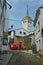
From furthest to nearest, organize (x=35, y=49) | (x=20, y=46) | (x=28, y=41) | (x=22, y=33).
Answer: (x=22, y=33) → (x=28, y=41) → (x=20, y=46) → (x=35, y=49)

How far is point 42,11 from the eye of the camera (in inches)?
1082

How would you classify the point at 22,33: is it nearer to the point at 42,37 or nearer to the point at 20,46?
the point at 20,46

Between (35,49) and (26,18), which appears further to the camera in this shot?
(26,18)

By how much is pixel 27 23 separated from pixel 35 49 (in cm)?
5938

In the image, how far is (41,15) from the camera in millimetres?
27453

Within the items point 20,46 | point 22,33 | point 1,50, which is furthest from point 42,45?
point 22,33

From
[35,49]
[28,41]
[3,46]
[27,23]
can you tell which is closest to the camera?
[3,46]

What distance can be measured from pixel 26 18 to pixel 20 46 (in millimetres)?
52540

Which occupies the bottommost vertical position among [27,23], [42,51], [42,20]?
[42,51]

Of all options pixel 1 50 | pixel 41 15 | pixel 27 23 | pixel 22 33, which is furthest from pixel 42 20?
pixel 27 23

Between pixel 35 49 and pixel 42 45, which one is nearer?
pixel 42 45

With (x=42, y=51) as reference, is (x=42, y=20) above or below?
above

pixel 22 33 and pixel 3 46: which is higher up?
pixel 22 33

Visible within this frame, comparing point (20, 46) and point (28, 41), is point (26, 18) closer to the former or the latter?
point (28, 41)
